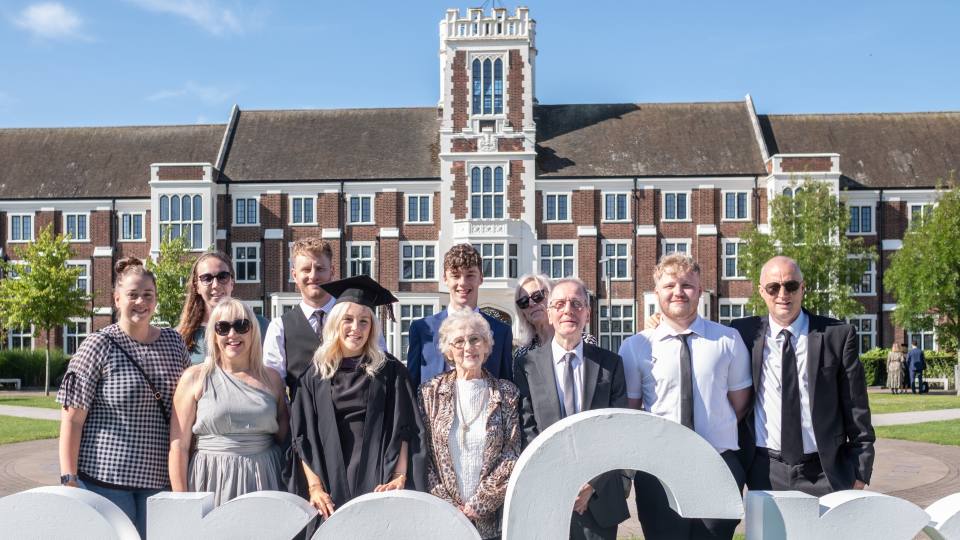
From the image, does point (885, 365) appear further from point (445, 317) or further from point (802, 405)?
point (445, 317)

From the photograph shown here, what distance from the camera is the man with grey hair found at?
177 inches

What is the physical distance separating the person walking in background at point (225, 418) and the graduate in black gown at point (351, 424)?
19 cm

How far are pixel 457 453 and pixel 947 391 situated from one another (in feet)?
87.2

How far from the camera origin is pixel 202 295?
18.6 feet

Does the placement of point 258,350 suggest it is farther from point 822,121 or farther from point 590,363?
point 822,121

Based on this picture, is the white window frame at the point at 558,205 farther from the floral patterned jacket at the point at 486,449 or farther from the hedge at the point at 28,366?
the floral patterned jacket at the point at 486,449

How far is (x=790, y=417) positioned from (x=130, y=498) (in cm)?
356

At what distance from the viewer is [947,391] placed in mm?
26766

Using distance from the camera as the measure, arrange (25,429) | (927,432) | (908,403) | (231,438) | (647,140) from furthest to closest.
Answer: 1. (647,140)
2. (908,403)
3. (25,429)
4. (927,432)
5. (231,438)

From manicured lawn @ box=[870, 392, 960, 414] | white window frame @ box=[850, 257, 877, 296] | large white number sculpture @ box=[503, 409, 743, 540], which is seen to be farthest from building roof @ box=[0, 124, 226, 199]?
large white number sculpture @ box=[503, 409, 743, 540]

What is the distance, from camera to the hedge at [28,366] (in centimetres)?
3088

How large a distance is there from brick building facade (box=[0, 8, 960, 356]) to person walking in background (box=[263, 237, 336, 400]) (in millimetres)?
28661

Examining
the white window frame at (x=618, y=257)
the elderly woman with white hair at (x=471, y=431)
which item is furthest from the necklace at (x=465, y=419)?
the white window frame at (x=618, y=257)

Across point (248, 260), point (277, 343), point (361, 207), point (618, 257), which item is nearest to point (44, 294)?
point (248, 260)
